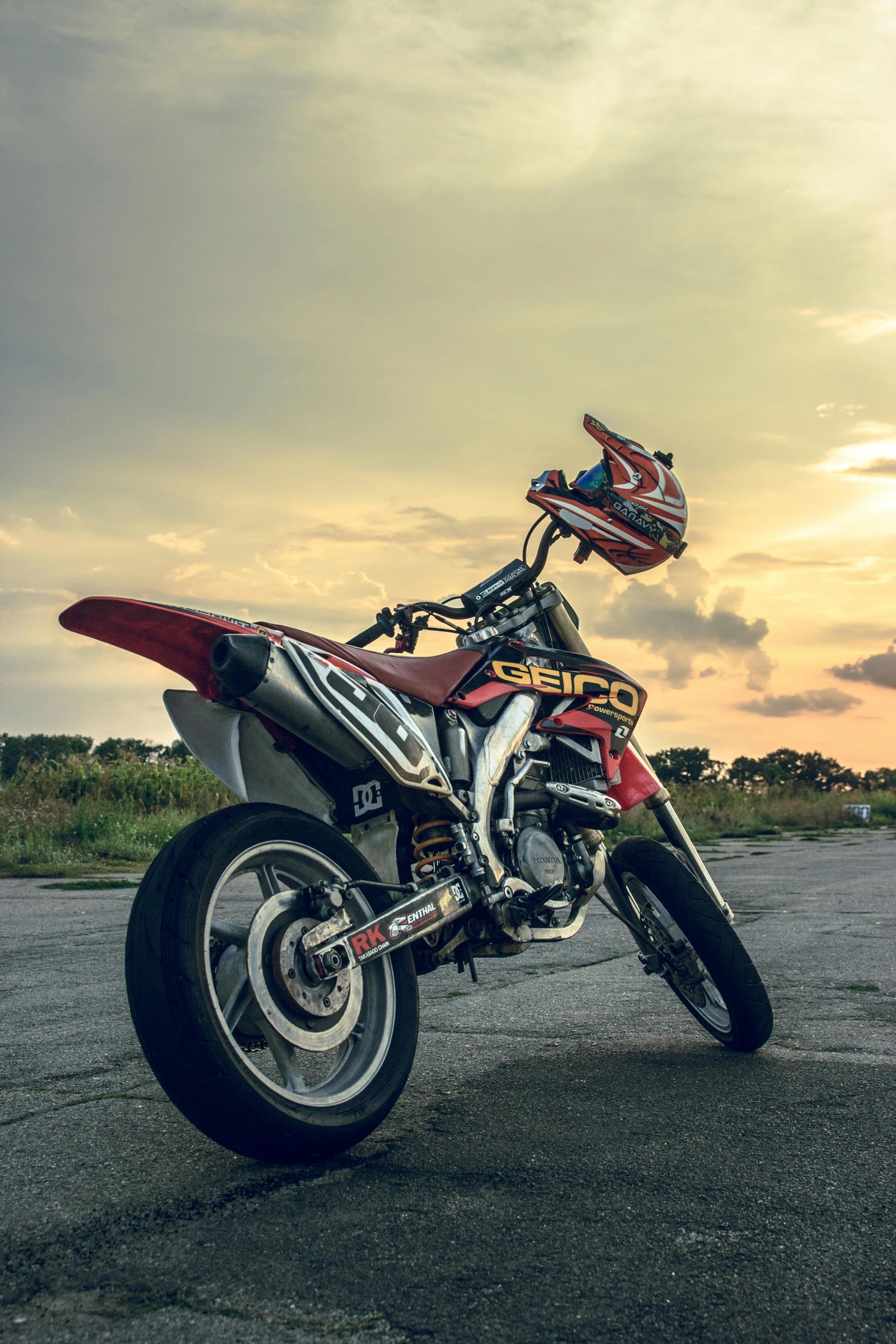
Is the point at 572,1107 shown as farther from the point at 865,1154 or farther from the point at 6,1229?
the point at 6,1229

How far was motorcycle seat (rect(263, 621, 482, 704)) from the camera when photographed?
2953mm

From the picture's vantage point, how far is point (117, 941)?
5.83m

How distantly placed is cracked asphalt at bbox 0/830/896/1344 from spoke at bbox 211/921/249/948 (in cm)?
48

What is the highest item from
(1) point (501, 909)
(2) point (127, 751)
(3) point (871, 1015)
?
(2) point (127, 751)

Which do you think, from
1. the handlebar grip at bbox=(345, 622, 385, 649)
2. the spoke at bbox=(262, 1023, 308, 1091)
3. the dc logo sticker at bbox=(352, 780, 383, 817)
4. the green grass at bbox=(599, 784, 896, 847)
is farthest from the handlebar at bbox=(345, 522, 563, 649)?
the green grass at bbox=(599, 784, 896, 847)

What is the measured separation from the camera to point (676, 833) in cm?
402

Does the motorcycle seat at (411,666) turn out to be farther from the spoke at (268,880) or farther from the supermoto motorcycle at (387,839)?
the spoke at (268,880)

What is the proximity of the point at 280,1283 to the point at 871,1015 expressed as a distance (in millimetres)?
2837

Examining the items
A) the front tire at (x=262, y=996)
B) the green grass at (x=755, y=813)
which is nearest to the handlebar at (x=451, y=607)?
the front tire at (x=262, y=996)

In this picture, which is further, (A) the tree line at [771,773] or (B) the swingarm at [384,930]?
(A) the tree line at [771,773]

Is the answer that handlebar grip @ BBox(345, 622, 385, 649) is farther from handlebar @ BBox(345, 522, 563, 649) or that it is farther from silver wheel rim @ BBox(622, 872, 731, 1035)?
silver wheel rim @ BBox(622, 872, 731, 1035)

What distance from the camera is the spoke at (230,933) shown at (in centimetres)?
240

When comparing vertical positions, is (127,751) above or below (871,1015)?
above

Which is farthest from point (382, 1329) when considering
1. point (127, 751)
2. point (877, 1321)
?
point (127, 751)
